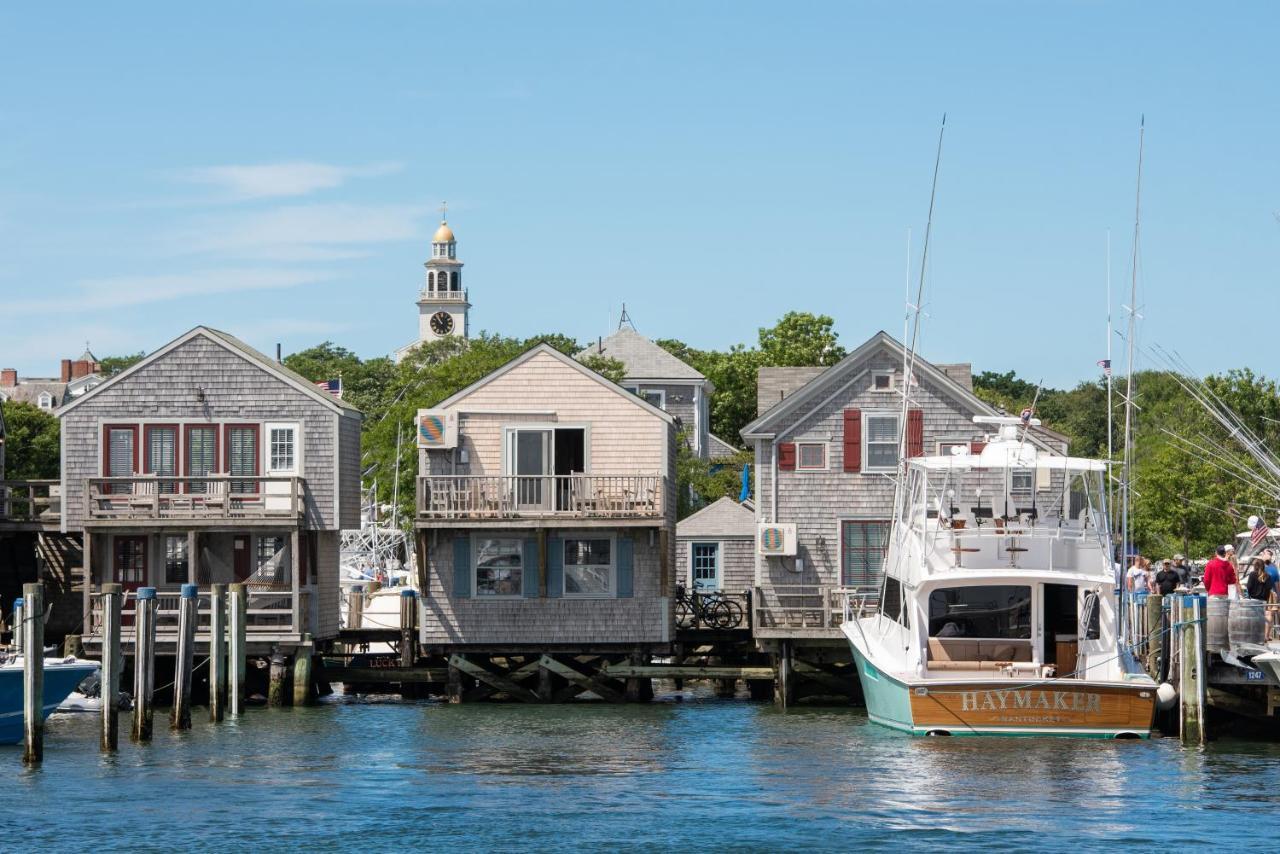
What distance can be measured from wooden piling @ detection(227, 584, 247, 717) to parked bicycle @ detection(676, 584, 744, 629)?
11.1m

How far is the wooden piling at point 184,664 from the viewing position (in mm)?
35125

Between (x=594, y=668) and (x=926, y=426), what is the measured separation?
352 inches

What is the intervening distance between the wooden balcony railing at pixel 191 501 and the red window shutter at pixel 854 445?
1169cm

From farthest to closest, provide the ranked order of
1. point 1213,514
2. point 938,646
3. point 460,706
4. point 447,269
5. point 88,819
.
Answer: point 447,269 < point 1213,514 < point 460,706 < point 938,646 < point 88,819

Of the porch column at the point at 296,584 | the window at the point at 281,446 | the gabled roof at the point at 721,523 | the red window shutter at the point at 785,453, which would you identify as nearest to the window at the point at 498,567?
the porch column at the point at 296,584

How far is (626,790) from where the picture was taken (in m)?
28.8

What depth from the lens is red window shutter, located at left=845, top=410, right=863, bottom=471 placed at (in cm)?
4331

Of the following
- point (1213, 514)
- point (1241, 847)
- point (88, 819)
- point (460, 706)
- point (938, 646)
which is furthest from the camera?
point (1213, 514)

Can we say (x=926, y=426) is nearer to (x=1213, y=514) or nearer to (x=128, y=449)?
(x=128, y=449)

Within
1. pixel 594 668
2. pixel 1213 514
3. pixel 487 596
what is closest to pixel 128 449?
pixel 487 596

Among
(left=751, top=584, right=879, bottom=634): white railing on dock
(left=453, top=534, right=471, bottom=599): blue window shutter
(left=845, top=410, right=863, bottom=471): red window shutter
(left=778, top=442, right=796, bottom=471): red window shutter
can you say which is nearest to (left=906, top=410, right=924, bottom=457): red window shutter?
(left=845, top=410, right=863, bottom=471): red window shutter

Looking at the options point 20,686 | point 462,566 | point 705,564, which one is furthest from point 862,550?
point 20,686

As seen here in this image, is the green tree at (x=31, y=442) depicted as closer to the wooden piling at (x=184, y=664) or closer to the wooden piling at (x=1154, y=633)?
the wooden piling at (x=184, y=664)

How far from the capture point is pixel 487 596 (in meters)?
42.3
